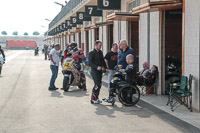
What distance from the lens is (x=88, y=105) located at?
361 inches

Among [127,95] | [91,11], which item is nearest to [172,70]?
[127,95]

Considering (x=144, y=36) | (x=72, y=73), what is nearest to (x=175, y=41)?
(x=144, y=36)

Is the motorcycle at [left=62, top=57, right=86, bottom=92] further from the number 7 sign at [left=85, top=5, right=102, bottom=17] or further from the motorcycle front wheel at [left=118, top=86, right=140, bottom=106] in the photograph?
the number 7 sign at [left=85, top=5, right=102, bottom=17]

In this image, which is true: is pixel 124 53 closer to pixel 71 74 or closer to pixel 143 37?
pixel 143 37

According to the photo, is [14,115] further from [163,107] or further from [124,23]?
[124,23]

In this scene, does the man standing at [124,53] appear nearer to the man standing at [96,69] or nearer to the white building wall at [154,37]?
the man standing at [96,69]

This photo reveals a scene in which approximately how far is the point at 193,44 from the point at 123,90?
87.1 inches

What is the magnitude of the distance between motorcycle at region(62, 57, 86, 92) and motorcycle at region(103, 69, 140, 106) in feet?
10.7

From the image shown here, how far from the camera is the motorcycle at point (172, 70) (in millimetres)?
11367

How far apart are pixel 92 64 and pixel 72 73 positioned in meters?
3.09

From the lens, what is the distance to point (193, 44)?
8.12m

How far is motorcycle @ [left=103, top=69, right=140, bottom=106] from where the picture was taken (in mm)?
8977

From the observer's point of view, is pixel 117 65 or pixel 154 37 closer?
pixel 117 65

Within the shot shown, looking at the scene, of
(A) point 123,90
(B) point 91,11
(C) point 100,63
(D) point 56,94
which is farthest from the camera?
(B) point 91,11
